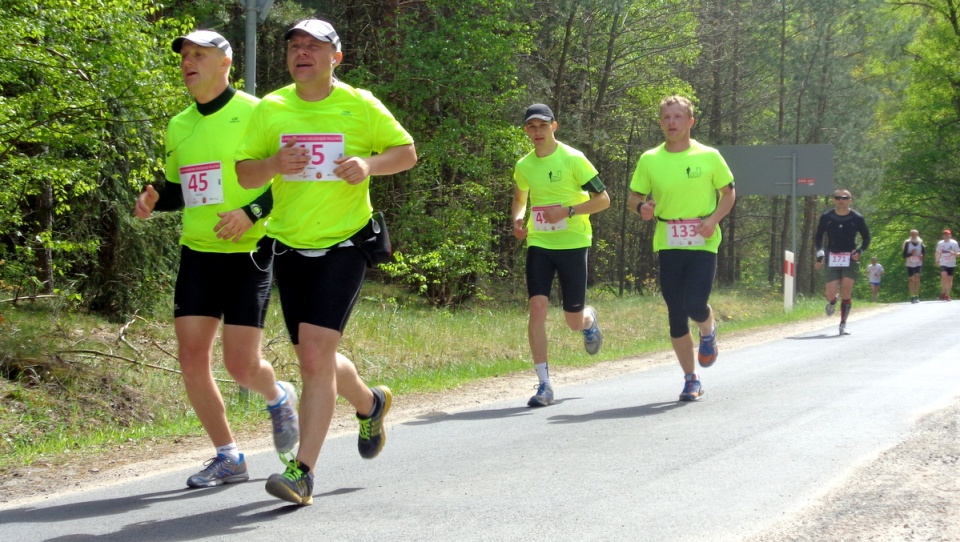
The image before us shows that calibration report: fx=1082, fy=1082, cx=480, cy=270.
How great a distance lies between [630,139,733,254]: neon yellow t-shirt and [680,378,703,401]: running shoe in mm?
1051

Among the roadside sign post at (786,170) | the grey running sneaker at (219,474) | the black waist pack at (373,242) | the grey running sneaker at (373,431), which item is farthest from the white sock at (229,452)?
the roadside sign post at (786,170)

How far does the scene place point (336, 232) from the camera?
471 cm

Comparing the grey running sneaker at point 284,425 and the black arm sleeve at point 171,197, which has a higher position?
the black arm sleeve at point 171,197

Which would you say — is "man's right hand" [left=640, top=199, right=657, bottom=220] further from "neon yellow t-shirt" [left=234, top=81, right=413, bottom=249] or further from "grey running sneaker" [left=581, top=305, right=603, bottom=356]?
"neon yellow t-shirt" [left=234, top=81, right=413, bottom=249]

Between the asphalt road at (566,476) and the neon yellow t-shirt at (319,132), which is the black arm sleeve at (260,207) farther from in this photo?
the asphalt road at (566,476)

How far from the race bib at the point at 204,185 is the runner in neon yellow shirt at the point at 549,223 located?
364cm

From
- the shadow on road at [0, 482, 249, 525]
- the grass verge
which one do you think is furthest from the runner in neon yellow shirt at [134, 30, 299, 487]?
the grass verge

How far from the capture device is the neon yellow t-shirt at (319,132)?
4.72 m

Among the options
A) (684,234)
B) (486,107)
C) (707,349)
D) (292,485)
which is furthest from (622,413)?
(486,107)

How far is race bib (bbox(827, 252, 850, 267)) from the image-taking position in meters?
16.2

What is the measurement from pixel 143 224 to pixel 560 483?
980cm

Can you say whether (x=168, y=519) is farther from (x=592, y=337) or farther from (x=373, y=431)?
(x=592, y=337)

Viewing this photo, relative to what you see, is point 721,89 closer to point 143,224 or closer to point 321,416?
point 143,224

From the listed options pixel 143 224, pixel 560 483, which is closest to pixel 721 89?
pixel 143 224
